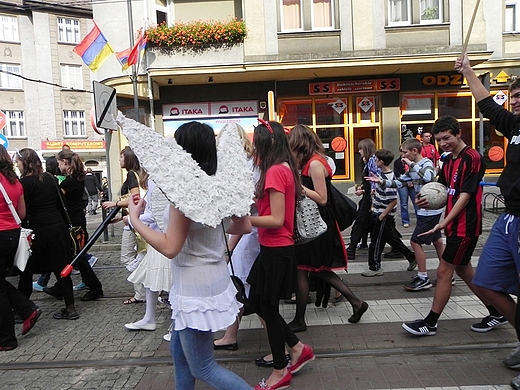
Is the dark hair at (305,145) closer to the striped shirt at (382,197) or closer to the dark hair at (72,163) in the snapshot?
the striped shirt at (382,197)

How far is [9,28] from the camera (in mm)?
31312

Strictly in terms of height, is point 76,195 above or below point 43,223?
above

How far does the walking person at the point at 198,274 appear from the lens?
7.39 feet

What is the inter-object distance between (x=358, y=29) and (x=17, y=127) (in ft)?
90.3

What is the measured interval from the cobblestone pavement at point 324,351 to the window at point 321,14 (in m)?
11.0

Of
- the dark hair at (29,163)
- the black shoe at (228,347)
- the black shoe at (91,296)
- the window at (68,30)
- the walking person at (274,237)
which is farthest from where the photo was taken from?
the window at (68,30)

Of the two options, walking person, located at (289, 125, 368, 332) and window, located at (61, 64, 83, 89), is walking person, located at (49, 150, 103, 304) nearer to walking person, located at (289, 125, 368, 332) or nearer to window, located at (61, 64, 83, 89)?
walking person, located at (289, 125, 368, 332)

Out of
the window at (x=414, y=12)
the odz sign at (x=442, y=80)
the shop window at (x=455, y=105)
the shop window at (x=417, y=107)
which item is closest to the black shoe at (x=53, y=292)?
the shop window at (x=417, y=107)

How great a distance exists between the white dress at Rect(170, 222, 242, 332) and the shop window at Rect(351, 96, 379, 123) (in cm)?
1301

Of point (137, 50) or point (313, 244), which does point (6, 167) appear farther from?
point (137, 50)

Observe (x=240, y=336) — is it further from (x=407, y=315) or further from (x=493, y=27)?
(x=493, y=27)

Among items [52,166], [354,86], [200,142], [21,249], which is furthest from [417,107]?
[200,142]

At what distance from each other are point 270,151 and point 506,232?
181 centimetres

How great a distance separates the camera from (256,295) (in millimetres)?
3184
